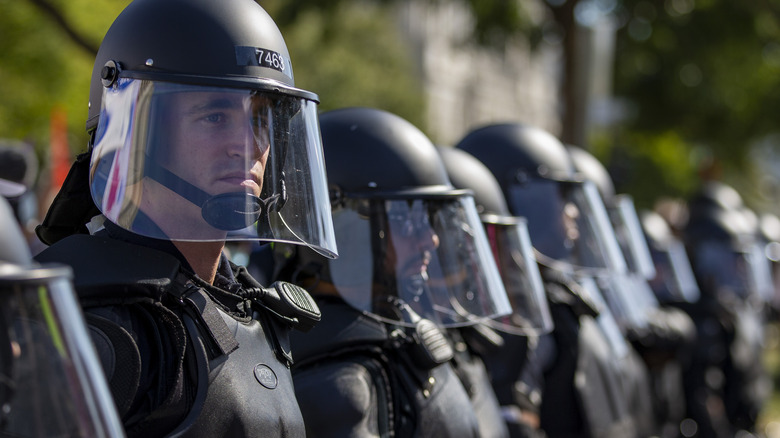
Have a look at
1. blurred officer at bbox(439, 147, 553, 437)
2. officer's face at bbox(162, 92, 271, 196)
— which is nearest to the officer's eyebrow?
officer's face at bbox(162, 92, 271, 196)

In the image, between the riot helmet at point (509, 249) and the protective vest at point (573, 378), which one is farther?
the protective vest at point (573, 378)

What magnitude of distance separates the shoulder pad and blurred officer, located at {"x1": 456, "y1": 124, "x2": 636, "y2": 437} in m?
2.90

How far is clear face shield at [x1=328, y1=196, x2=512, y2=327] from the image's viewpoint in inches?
125

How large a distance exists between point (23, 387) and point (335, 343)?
1654mm

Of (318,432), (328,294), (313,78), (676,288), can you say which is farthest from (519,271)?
(313,78)

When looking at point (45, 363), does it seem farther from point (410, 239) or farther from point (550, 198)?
point (550, 198)

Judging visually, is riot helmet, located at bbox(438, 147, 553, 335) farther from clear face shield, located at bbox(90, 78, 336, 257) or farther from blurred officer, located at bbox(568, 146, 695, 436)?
clear face shield, located at bbox(90, 78, 336, 257)

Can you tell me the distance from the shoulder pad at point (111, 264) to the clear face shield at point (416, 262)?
3.68 ft

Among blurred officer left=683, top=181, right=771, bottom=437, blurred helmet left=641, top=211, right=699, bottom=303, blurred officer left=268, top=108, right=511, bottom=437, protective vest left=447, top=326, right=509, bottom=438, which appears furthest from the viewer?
blurred officer left=683, top=181, right=771, bottom=437

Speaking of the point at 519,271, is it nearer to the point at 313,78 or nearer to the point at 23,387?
the point at 23,387

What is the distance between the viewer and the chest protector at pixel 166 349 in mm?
1905

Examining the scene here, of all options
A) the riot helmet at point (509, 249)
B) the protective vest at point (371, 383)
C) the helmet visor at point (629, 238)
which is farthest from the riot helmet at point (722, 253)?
the protective vest at point (371, 383)

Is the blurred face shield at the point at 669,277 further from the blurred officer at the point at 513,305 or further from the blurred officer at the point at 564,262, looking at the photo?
the blurred officer at the point at 513,305

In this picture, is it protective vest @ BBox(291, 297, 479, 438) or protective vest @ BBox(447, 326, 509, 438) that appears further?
protective vest @ BBox(447, 326, 509, 438)
